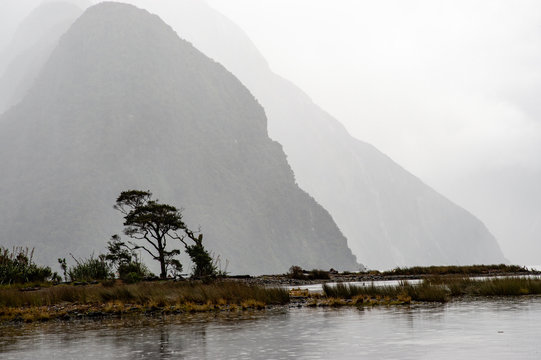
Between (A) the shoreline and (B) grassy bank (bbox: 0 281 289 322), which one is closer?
(A) the shoreline

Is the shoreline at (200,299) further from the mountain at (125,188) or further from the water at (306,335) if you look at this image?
the mountain at (125,188)

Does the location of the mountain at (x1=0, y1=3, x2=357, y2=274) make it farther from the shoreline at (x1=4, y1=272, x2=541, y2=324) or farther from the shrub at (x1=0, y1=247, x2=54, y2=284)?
the shoreline at (x1=4, y1=272, x2=541, y2=324)

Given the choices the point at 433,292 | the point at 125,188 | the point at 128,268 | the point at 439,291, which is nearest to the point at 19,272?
the point at 128,268

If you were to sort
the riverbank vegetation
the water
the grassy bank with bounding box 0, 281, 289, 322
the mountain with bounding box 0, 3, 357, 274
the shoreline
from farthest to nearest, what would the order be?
the mountain with bounding box 0, 3, 357, 274 < the riverbank vegetation < the grassy bank with bounding box 0, 281, 289, 322 < the shoreline < the water

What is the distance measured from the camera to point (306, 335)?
51.1 ft

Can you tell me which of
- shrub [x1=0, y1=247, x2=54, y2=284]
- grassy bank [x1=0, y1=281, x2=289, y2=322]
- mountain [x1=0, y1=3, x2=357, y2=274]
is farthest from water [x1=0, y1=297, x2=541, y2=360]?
mountain [x1=0, y1=3, x2=357, y2=274]

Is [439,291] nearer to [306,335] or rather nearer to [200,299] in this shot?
[200,299]

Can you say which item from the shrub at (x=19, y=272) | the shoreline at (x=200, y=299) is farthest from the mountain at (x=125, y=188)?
the shoreline at (x=200, y=299)

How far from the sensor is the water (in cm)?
1267

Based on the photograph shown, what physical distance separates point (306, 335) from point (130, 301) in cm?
1453

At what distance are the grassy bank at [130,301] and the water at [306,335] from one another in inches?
103

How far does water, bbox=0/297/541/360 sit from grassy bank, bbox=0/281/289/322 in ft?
8.56

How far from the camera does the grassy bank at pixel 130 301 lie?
24969 mm

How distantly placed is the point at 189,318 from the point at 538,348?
12531 mm
